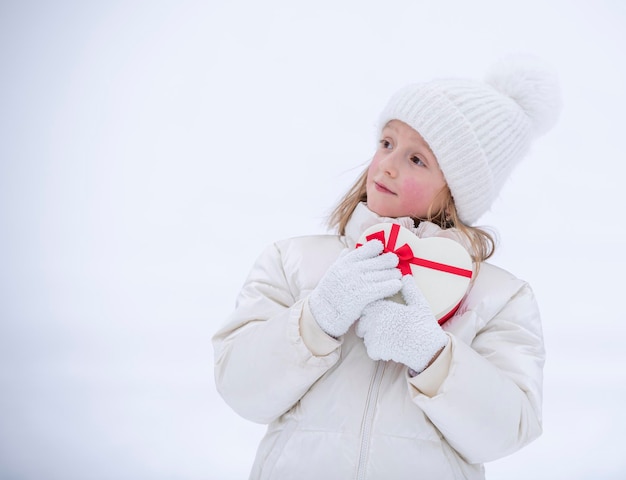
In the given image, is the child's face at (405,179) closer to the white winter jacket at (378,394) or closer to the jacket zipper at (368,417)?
the white winter jacket at (378,394)

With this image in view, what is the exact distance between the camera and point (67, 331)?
2.36 meters

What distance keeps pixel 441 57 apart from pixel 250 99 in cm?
88

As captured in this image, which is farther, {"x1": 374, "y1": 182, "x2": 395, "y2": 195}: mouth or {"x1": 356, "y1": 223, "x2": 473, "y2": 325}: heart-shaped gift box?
{"x1": 374, "y1": 182, "x2": 395, "y2": 195}: mouth

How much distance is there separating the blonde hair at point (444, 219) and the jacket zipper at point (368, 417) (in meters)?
0.32

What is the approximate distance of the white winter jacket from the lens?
0.90 m

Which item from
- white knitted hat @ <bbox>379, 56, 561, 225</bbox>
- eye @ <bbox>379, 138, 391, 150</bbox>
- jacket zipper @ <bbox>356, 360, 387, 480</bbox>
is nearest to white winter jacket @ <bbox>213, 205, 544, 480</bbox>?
jacket zipper @ <bbox>356, 360, 387, 480</bbox>

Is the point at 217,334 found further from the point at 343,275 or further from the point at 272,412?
the point at 343,275

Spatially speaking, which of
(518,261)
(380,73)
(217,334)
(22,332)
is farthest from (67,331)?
(518,261)

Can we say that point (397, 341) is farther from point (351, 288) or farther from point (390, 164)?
point (390, 164)

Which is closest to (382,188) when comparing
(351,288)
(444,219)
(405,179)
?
(405,179)

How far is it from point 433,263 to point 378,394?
24cm

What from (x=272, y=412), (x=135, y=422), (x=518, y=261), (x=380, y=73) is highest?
(x=380, y=73)

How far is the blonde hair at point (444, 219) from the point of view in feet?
3.84

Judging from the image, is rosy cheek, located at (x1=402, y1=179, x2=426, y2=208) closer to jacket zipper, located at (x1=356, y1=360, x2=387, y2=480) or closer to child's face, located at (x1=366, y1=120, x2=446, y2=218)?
child's face, located at (x1=366, y1=120, x2=446, y2=218)
